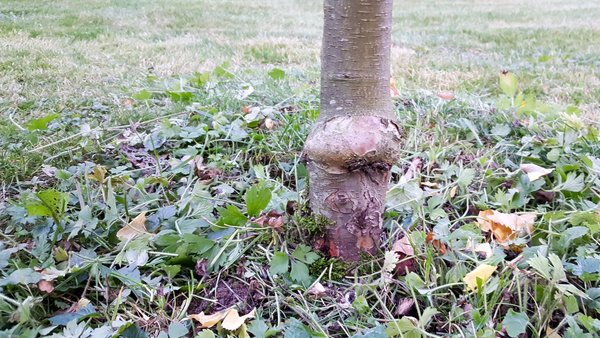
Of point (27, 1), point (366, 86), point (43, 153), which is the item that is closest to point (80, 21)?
point (27, 1)

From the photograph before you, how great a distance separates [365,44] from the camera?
1126mm

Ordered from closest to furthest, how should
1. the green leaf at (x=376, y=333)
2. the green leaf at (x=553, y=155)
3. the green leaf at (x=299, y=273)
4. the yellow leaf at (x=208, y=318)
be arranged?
the green leaf at (x=376, y=333) → the yellow leaf at (x=208, y=318) → the green leaf at (x=299, y=273) → the green leaf at (x=553, y=155)

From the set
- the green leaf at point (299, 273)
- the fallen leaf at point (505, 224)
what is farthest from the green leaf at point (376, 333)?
the fallen leaf at point (505, 224)

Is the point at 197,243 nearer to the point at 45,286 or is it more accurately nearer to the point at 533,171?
the point at 45,286

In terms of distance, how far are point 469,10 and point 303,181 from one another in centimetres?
729

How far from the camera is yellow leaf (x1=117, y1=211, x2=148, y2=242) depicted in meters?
1.26

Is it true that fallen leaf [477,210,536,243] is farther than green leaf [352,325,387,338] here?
Yes

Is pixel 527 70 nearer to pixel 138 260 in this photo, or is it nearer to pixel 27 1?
pixel 138 260

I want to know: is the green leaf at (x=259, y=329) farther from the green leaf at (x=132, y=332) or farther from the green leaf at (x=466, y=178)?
the green leaf at (x=466, y=178)

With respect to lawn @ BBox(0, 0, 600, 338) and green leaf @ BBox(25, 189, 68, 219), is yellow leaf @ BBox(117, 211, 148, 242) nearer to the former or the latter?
lawn @ BBox(0, 0, 600, 338)

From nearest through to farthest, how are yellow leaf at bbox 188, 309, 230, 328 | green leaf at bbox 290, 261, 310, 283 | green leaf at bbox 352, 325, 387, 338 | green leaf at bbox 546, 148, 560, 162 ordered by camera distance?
green leaf at bbox 352, 325, 387, 338
yellow leaf at bbox 188, 309, 230, 328
green leaf at bbox 290, 261, 310, 283
green leaf at bbox 546, 148, 560, 162

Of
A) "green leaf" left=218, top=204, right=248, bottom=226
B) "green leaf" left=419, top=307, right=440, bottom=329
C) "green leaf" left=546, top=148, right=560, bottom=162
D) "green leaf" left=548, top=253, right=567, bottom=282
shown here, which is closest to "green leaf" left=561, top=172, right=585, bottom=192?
"green leaf" left=546, top=148, right=560, bottom=162

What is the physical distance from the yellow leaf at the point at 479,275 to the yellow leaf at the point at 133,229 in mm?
765

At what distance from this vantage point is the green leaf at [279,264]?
1125 millimetres
